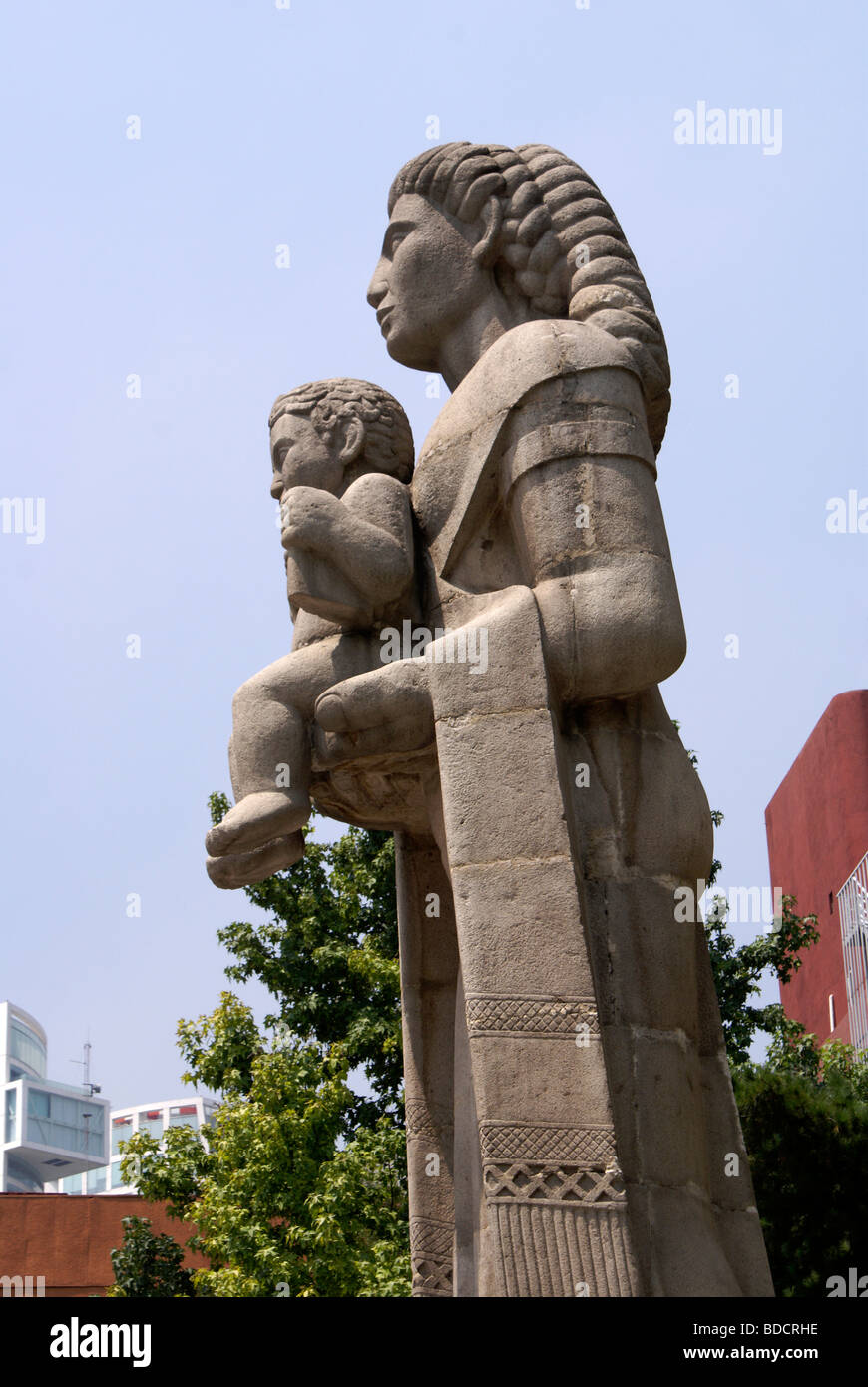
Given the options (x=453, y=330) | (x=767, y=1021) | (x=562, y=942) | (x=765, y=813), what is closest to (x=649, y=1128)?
(x=562, y=942)

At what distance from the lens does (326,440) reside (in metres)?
7.10

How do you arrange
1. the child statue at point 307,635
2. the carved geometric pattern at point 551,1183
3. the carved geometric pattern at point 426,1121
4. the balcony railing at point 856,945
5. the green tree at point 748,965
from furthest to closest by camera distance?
the balcony railing at point 856,945 < the green tree at point 748,965 < the carved geometric pattern at point 426,1121 < the child statue at point 307,635 < the carved geometric pattern at point 551,1183

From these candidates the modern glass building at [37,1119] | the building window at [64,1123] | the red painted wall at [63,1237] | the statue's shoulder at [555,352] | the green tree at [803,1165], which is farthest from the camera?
the building window at [64,1123]

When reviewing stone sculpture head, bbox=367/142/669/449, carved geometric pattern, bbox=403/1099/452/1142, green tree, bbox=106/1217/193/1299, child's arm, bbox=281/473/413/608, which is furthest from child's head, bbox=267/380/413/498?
green tree, bbox=106/1217/193/1299

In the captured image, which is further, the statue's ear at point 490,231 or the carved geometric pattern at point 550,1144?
the statue's ear at point 490,231

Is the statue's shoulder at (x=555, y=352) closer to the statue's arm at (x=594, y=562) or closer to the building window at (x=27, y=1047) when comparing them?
the statue's arm at (x=594, y=562)

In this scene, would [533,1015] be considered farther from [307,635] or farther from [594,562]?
[307,635]

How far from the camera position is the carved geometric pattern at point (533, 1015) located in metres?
5.73

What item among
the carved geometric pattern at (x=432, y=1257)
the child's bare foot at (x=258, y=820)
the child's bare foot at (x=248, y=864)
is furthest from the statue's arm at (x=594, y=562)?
the carved geometric pattern at (x=432, y=1257)

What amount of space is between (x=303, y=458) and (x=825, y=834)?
23.9m

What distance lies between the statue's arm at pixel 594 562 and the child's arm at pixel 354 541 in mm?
530

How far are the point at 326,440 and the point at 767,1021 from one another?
15.6m

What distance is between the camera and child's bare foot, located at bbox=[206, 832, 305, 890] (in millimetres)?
6504
